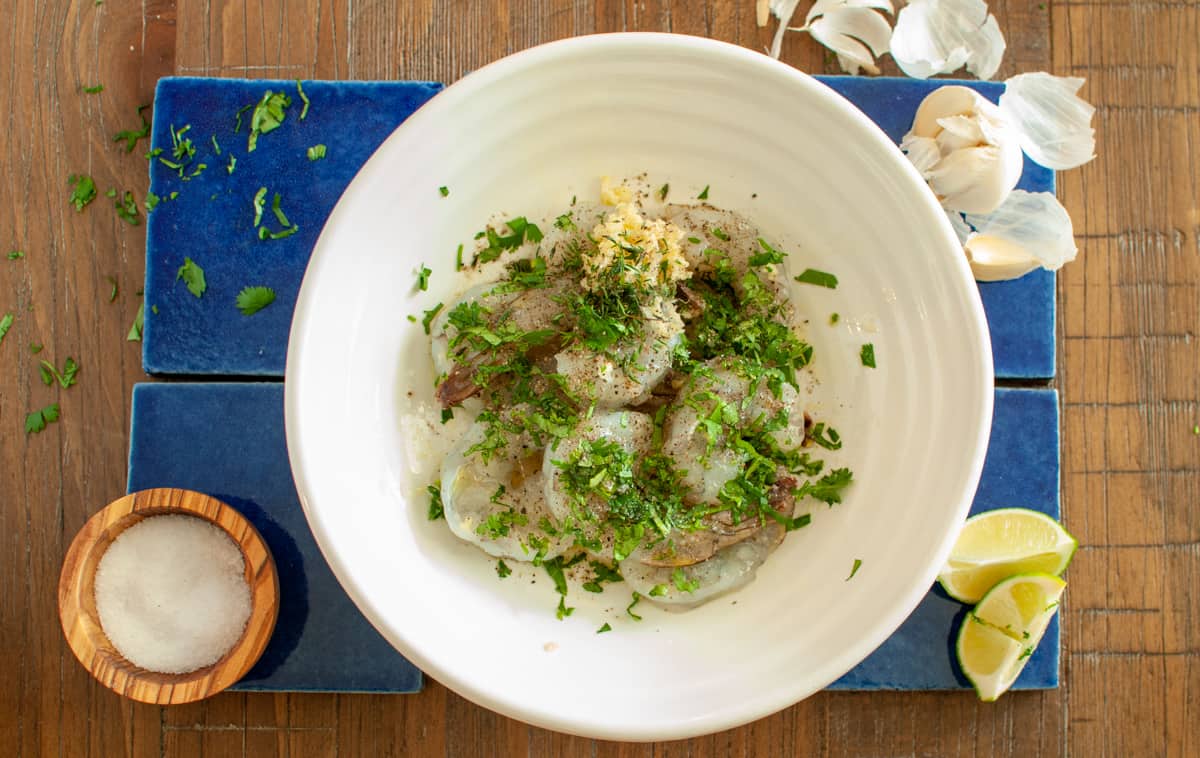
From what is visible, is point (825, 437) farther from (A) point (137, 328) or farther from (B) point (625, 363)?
(A) point (137, 328)

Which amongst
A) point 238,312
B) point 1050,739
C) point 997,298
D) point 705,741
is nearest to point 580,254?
point 238,312

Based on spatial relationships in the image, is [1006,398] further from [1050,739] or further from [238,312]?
[238,312]

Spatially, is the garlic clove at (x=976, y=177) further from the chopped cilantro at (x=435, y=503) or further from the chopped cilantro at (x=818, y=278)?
the chopped cilantro at (x=435, y=503)

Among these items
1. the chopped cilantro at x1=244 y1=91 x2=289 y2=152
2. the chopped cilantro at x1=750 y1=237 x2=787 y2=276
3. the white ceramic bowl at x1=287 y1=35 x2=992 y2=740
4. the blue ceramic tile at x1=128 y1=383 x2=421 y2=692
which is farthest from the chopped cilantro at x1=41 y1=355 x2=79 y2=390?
the chopped cilantro at x1=750 y1=237 x2=787 y2=276

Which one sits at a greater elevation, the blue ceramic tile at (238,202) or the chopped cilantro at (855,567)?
the blue ceramic tile at (238,202)

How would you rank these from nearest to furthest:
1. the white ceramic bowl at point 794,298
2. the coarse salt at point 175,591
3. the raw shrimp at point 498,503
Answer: the white ceramic bowl at point 794,298
the raw shrimp at point 498,503
the coarse salt at point 175,591

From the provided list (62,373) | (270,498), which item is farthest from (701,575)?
(62,373)

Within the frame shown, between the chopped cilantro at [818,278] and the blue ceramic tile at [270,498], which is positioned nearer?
the chopped cilantro at [818,278]

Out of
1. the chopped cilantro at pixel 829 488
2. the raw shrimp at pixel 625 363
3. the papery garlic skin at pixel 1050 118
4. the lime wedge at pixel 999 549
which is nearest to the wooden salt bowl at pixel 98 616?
the raw shrimp at pixel 625 363
